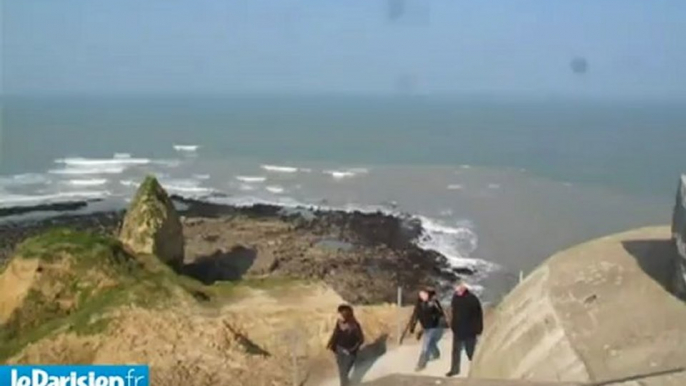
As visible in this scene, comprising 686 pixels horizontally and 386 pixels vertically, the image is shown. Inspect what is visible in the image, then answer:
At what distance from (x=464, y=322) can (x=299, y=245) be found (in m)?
27.4

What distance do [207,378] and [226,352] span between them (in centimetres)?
104

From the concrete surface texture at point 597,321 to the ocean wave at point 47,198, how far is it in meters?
44.8

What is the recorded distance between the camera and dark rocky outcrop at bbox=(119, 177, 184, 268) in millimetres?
31766

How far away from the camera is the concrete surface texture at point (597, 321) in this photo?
9.70m

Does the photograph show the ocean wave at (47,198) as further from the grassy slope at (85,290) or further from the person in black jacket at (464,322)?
the person in black jacket at (464,322)

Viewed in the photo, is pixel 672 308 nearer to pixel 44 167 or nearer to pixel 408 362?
pixel 408 362

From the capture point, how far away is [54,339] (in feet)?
57.0

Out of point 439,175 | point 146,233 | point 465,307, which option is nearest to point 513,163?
point 439,175

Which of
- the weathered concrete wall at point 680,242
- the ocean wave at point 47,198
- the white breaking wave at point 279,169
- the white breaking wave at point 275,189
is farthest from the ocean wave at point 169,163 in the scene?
the weathered concrete wall at point 680,242

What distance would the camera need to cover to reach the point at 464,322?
1290cm

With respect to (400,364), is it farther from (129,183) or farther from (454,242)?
(129,183)

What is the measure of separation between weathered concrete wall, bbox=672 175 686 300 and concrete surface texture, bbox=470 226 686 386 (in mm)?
141

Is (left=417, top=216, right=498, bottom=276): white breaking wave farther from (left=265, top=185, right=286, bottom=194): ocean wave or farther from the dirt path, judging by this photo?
the dirt path

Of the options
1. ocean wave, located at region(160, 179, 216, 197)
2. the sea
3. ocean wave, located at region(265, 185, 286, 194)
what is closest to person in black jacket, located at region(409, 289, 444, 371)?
the sea
